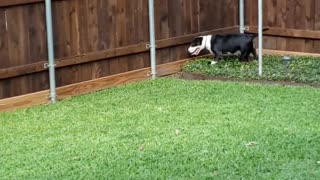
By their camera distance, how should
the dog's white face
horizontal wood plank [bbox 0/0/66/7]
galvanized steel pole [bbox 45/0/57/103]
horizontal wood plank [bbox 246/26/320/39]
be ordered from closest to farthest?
horizontal wood plank [bbox 0/0/66/7] → galvanized steel pole [bbox 45/0/57/103] → the dog's white face → horizontal wood plank [bbox 246/26/320/39]

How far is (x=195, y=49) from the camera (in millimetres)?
9539

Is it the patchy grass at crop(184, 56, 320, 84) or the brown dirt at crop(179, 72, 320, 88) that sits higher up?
the patchy grass at crop(184, 56, 320, 84)

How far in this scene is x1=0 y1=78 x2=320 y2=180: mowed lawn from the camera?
5.37 metres

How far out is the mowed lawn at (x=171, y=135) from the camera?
5367mm

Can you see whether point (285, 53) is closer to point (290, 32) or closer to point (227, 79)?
point (290, 32)

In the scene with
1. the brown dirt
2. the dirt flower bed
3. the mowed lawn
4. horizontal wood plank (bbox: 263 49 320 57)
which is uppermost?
horizontal wood plank (bbox: 263 49 320 57)

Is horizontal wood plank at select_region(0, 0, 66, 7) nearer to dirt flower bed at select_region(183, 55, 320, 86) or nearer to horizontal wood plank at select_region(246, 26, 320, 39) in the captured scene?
dirt flower bed at select_region(183, 55, 320, 86)

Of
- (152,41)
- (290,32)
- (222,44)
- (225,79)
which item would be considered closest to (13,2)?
(152,41)

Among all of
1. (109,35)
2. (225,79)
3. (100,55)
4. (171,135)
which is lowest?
(171,135)

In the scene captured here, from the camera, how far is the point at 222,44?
9.59 metres

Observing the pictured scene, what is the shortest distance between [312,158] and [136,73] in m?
3.79

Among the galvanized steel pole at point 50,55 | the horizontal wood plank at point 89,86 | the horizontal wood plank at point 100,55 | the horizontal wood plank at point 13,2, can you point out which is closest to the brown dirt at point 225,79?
the horizontal wood plank at point 89,86

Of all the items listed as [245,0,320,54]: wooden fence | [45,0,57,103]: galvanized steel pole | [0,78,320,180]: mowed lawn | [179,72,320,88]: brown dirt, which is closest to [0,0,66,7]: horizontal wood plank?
[45,0,57,103]: galvanized steel pole

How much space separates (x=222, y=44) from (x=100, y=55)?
1.79 meters
